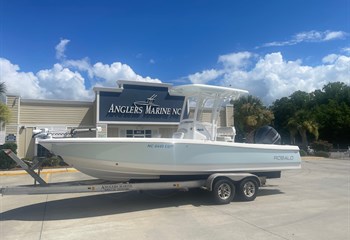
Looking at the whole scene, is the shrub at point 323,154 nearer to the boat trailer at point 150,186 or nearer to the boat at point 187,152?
the boat at point 187,152

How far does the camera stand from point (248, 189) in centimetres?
905

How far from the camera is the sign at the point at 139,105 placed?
22.9 m

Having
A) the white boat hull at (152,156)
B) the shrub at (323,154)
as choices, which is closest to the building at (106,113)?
the white boat hull at (152,156)

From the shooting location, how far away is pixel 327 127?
46.4 meters

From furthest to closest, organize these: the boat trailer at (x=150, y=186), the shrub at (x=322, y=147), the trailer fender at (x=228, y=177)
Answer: the shrub at (x=322, y=147)
the trailer fender at (x=228, y=177)
the boat trailer at (x=150, y=186)

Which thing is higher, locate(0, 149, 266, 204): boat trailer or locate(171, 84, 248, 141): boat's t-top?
locate(171, 84, 248, 141): boat's t-top

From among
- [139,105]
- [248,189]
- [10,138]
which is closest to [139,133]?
[139,105]

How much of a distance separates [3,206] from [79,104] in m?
15.5

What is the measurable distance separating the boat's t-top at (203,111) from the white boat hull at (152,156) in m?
0.73

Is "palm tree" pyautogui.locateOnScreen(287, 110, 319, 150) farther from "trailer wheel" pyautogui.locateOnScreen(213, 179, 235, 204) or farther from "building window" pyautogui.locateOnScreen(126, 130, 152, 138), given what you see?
"trailer wheel" pyautogui.locateOnScreen(213, 179, 235, 204)

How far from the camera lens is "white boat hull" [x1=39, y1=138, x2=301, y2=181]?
7453 millimetres

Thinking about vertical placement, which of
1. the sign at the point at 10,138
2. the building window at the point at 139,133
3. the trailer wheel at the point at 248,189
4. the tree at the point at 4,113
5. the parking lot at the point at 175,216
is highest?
the tree at the point at 4,113

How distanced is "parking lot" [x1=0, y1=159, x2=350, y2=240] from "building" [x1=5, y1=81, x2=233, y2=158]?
1291 cm

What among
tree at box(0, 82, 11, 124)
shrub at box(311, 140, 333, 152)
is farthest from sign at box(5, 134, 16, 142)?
shrub at box(311, 140, 333, 152)
